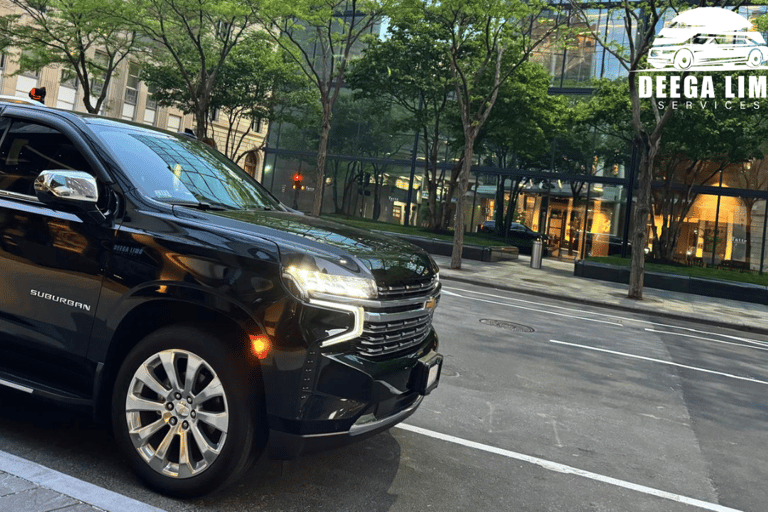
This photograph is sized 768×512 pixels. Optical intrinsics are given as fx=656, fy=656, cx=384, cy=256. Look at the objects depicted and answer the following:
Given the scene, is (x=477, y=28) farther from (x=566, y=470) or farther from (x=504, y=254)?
(x=566, y=470)

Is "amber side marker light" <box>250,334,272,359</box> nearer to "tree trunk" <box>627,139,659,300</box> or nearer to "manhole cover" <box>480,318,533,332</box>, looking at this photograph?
"manhole cover" <box>480,318,533,332</box>

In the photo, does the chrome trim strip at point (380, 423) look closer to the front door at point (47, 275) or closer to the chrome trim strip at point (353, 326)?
the chrome trim strip at point (353, 326)

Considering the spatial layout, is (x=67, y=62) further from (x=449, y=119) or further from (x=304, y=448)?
(x=304, y=448)

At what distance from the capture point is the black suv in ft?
10.2

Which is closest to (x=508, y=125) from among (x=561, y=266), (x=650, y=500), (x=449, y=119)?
(x=449, y=119)

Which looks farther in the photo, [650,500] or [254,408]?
[650,500]

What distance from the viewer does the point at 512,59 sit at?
82.2 ft


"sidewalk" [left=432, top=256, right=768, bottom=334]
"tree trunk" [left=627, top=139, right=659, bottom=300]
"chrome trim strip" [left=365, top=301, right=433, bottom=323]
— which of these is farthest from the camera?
"tree trunk" [left=627, top=139, right=659, bottom=300]

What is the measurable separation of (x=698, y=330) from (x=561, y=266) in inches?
578

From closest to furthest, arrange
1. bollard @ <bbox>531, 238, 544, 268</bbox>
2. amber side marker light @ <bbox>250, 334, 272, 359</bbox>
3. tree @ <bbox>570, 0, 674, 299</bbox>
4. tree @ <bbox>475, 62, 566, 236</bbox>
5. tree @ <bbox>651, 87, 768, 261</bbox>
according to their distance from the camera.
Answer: amber side marker light @ <bbox>250, 334, 272, 359</bbox> < tree @ <bbox>570, 0, 674, 299</bbox> < tree @ <bbox>651, 87, 768, 261</bbox> < bollard @ <bbox>531, 238, 544, 268</bbox> < tree @ <bbox>475, 62, 566, 236</bbox>

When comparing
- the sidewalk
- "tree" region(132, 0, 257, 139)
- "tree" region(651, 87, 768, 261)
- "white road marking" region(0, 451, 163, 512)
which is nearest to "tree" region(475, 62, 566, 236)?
"tree" region(651, 87, 768, 261)

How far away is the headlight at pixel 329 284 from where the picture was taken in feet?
10.2

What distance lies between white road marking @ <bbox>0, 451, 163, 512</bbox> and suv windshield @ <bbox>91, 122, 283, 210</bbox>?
152 centimetres

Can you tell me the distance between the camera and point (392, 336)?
344 cm
